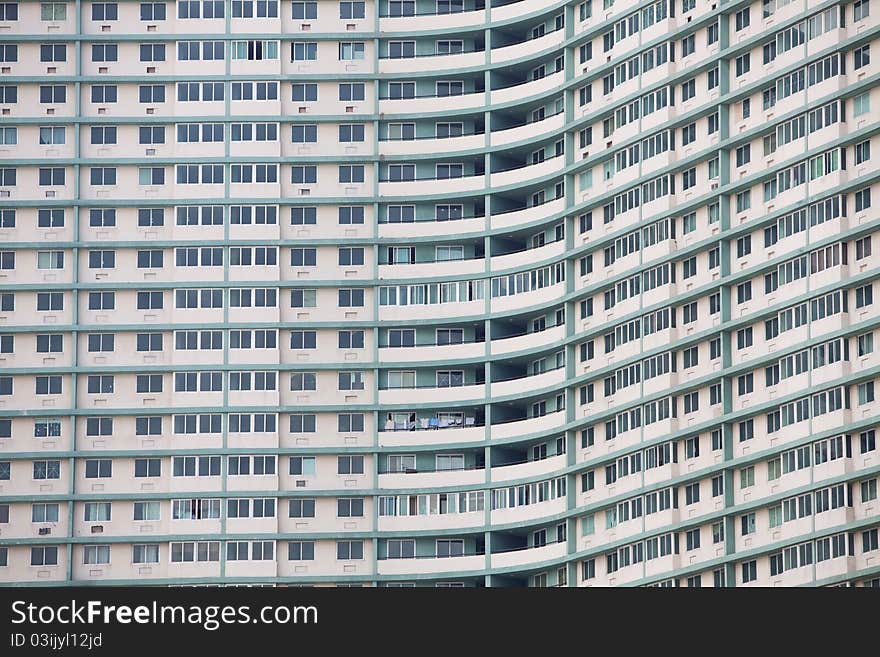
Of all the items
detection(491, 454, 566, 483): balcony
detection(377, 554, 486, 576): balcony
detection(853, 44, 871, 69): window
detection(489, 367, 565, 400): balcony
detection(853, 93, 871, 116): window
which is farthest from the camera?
detection(377, 554, 486, 576): balcony

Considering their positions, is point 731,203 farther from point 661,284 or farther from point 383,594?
point 383,594

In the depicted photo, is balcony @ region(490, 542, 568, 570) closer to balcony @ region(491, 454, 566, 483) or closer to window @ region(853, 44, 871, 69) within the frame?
balcony @ region(491, 454, 566, 483)

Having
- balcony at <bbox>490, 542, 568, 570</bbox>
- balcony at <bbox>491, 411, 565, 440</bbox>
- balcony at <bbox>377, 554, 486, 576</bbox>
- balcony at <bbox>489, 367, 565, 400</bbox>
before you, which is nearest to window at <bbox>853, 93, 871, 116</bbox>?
balcony at <bbox>489, 367, 565, 400</bbox>

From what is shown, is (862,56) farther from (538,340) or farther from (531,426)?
(531,426)

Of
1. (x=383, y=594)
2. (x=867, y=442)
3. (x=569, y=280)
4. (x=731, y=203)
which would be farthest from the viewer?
(x=569, y=280)

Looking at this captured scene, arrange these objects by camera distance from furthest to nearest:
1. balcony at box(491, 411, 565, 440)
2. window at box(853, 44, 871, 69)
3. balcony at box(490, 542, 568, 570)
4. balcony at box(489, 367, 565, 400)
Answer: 1. balcony at box(489, 367, 565, 400)
2. balcony at box(491, 411, 565, 440)
3. balcony at box(490, 542, 568, 570)
4. window at box(853, 44, 871, 69)

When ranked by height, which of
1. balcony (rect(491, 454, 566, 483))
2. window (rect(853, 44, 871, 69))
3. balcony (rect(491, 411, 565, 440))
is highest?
window (rect(853, 44, 871, 69))

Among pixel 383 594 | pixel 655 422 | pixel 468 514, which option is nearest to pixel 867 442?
pixel 655 422

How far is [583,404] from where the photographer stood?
194 metres

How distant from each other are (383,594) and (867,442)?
5476 centimetres

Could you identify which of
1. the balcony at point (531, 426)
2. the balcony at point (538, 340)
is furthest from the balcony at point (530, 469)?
the balcony at point (538, 340)

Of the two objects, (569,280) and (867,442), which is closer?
(867,442)

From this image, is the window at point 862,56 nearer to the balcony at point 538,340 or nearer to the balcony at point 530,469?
the balcony at point 538,340

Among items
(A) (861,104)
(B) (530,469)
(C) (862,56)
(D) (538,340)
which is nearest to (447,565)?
(B) (530,469)
